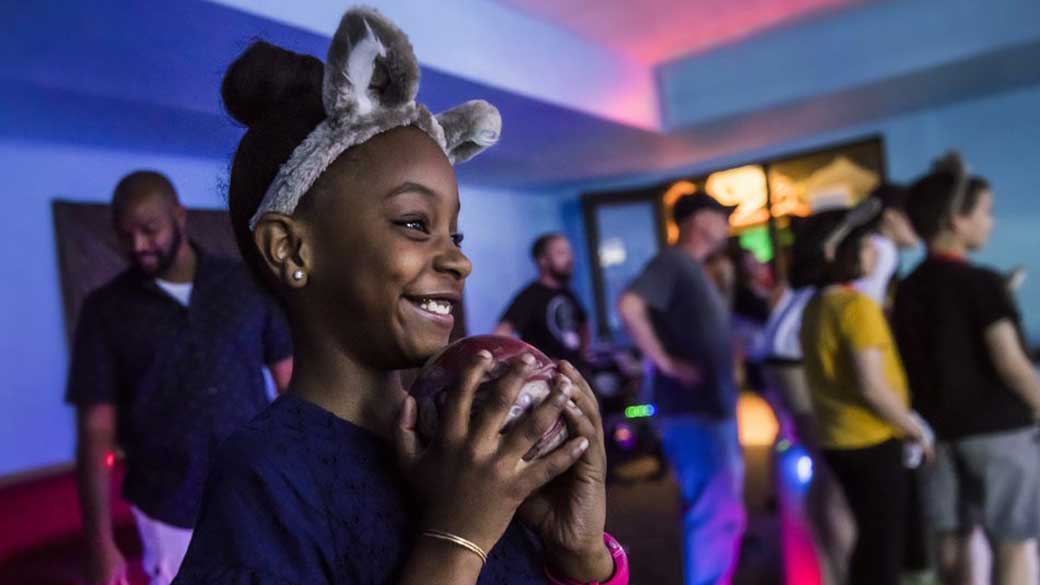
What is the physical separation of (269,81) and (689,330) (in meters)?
2.47

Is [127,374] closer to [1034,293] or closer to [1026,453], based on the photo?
[1026,453]

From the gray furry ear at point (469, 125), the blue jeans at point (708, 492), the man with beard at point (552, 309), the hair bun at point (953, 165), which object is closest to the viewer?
the gray furry ear at point (469, 125)

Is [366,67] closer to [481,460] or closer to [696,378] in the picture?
[481,460]

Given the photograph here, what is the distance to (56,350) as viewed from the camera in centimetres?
417

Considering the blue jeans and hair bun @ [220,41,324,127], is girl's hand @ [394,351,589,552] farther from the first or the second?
the blue jeans

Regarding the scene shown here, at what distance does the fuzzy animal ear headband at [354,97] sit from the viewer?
0.74 m

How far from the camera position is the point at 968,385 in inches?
97.6

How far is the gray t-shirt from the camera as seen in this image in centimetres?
293

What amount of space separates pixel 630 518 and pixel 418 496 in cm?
396

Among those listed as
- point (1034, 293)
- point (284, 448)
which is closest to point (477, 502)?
point (284, 448)

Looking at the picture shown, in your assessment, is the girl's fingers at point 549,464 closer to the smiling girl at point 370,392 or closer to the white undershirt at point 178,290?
the smiling girl at point 370,392

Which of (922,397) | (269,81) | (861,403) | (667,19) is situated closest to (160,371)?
(269,81)

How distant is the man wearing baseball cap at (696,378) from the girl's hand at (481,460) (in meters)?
2.37

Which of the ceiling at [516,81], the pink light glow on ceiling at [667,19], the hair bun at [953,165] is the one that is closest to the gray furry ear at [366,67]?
the ceiling at [516,81]
